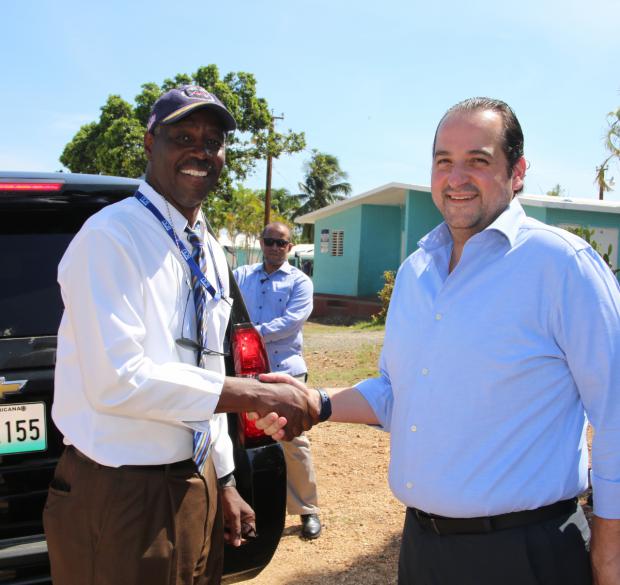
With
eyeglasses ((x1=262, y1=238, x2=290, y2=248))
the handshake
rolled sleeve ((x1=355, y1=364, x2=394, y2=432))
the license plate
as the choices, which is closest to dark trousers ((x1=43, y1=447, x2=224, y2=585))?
the handshake

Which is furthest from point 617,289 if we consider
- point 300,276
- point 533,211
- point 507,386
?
point 533,211

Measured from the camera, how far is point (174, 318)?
2.17m

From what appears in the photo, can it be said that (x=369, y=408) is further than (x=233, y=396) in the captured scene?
Yes

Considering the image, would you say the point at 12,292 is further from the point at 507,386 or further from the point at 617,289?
the point at 617,289

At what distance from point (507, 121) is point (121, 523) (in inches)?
67.1

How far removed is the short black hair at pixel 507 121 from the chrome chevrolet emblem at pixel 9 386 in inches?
72.4

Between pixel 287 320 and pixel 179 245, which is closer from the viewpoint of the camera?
pixel 179 245

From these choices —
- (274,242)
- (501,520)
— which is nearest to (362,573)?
(501,520)

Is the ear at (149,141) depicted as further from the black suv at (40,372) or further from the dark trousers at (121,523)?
the dark trousers at (121,523)

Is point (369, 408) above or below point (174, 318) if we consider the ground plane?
below

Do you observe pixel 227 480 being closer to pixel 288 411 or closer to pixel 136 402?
pixel 288 411

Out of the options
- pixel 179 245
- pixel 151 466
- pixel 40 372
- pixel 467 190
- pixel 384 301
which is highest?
pixel 467 190

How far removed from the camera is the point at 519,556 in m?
1.91

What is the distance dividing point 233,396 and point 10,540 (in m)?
1.10
